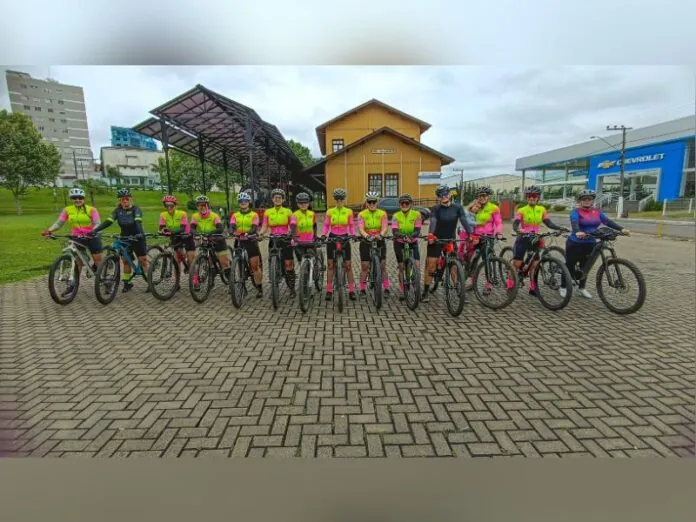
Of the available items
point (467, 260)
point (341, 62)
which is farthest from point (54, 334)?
point (467, 260)

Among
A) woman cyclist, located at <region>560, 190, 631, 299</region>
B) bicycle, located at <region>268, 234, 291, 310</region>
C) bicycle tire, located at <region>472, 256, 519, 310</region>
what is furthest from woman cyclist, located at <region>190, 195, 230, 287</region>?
woman cyclist, located at <region>560, 190, 631, 299</region>

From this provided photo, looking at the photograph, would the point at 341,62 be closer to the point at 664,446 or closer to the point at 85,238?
the point at 664,446

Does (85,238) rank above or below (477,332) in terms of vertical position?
above

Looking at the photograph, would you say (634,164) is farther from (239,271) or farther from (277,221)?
(239,271)

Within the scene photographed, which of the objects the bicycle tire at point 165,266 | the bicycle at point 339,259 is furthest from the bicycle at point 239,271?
the bicycle at point 339,259

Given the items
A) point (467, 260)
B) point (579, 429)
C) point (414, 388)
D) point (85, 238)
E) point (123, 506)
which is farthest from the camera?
point (467, 260)

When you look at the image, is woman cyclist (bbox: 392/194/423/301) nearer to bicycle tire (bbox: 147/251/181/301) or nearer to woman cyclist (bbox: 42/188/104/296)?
bicycle tire (bbox: 147/251/181/301)

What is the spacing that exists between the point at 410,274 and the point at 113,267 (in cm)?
500

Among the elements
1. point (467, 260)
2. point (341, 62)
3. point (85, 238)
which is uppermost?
point (341, 62)

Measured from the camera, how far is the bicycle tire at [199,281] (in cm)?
580

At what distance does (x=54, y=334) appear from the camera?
462cm

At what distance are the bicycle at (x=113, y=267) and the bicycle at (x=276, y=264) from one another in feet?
8.52

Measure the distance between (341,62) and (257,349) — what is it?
10.5 ft

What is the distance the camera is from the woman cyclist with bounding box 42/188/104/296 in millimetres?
5875
